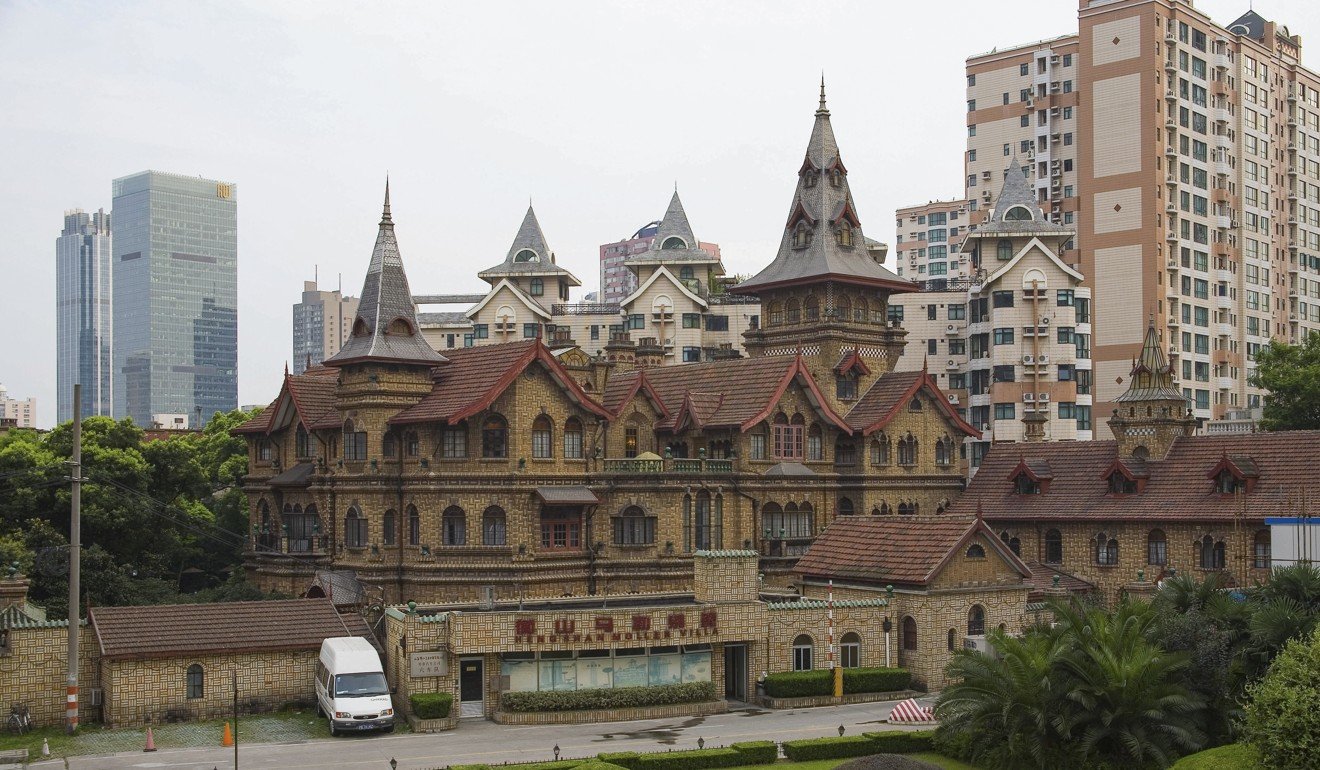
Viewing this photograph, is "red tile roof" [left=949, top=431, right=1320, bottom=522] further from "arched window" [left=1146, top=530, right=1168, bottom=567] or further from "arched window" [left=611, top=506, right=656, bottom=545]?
"arched window" [left=611, top=506, right=656, bottom=545]

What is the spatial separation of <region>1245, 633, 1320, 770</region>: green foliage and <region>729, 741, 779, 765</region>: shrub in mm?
A: 12551

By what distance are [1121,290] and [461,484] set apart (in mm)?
62308

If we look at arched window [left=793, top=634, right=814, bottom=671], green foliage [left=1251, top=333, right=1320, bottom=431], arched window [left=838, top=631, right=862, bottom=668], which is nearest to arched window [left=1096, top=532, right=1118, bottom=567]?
arched window [left=838, top=631, right=862, bottom=668]

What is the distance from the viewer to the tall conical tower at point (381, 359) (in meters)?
60.9

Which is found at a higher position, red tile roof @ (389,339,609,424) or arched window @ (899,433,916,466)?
red tile roof @ (389,339,609,424)

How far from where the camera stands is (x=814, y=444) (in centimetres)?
6831

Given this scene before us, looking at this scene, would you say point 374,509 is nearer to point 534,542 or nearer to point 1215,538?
point 534,542

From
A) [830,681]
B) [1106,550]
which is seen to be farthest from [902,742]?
[1106,550]

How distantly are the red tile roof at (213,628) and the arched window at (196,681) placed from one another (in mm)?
518

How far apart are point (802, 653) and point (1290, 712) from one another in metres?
21.2

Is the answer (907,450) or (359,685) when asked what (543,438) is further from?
(907,450)

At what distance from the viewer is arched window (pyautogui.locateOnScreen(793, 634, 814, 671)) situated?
170 ft

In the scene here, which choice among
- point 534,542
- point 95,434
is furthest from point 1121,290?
point 95,434

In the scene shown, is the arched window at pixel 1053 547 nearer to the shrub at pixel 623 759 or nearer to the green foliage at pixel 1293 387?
the green foliage at pixel 1293 387
